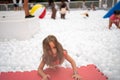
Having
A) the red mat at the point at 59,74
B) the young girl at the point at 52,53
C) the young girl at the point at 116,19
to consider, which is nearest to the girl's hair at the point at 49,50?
the young girl at the point at 52,53

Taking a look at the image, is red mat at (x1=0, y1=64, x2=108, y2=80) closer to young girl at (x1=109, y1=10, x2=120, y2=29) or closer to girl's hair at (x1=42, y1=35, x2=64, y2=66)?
girl's hair at (x1=42, y1=35, x2=64, y2=66)

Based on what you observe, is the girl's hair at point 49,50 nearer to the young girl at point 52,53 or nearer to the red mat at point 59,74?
the young girl at point 52,53

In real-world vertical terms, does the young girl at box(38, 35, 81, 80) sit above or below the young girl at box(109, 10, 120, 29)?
above

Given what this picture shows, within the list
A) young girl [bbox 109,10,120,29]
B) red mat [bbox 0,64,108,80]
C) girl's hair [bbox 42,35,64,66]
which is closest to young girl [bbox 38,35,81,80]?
girl's hair [bbox 42,35,64,66]

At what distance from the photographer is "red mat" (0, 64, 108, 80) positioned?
11.6 feet

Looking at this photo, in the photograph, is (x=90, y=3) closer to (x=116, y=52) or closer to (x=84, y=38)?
(x=84, y=38)

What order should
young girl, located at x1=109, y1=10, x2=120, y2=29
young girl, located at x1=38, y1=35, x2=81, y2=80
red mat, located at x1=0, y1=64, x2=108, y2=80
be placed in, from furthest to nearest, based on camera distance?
young girl, located at x1=109, y1=10, x2=120, y2=29
red mat, located at x1=0, y1=64, x2=108, y2=80
young girl, located at x1=38, y1=35, x2=81, y2=80

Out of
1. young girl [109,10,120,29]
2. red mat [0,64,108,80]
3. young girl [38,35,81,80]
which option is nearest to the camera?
young girl [38,35,81,80]

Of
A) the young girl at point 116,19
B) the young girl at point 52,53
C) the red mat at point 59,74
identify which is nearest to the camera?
the young girl at point 52,53

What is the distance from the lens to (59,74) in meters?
3.65

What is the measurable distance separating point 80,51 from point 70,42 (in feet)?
3.50

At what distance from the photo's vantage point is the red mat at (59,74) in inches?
139

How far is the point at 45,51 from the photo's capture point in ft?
11.1

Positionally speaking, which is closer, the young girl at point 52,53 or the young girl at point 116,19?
the young girl at point 52,53
